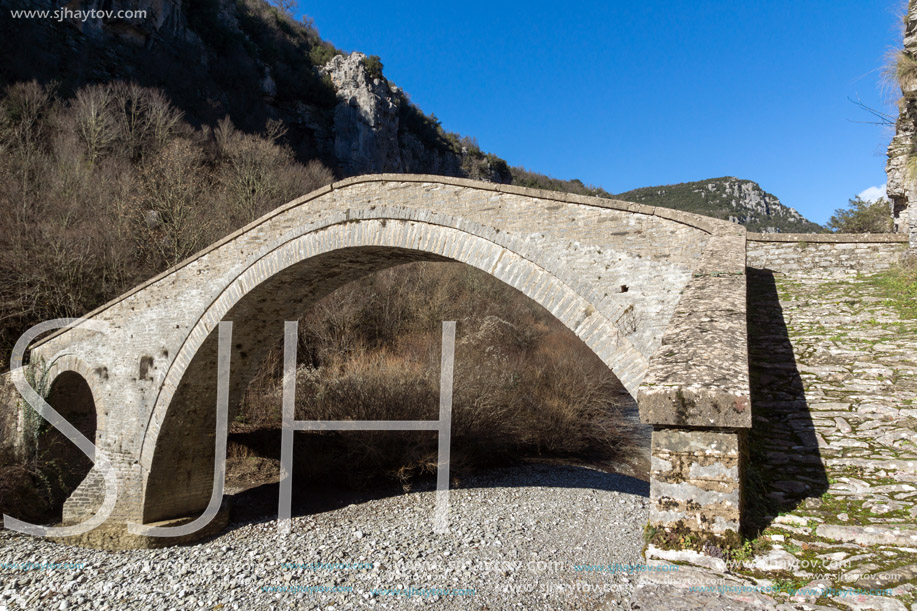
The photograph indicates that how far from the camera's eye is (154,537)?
8.65 m

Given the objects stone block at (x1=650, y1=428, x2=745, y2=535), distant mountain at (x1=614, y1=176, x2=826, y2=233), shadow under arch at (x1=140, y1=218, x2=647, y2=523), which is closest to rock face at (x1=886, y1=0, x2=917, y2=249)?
shadow under arch at (x1=140, y1=218, x2=647, y2=523)

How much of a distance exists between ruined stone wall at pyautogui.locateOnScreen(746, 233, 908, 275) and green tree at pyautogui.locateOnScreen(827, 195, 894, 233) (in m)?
8.35

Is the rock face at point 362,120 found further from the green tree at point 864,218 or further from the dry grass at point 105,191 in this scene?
the green tree at point 864,218

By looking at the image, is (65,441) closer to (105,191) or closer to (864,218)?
(105,191)

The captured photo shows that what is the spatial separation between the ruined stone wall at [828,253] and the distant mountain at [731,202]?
23.1 m

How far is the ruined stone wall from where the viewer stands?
6410 millimetres

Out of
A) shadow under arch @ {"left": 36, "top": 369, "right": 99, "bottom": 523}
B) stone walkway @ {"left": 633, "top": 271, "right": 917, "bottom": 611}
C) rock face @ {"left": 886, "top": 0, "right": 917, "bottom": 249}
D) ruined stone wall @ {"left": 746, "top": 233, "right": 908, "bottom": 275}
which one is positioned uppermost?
rock face @ {"left": 886, "top": 0, "right": 917, "bottom": 249}

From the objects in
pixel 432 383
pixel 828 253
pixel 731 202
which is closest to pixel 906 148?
pixel 828 253

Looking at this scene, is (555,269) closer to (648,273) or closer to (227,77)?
(648,273)

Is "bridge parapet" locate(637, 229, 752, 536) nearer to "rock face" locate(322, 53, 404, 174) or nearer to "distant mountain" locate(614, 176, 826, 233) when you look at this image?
"rock face" locate(322, 53, 404, 174)

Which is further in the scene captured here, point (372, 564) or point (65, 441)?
point (65, 441)

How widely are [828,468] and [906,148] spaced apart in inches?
237

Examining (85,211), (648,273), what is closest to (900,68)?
(648,273)

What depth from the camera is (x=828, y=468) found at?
3.05m
